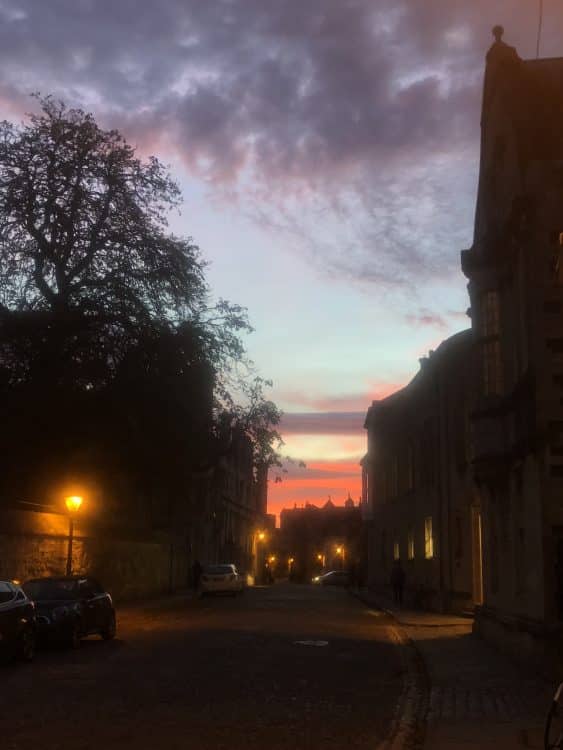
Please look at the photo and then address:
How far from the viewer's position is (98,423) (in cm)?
2869

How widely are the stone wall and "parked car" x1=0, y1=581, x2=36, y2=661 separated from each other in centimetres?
950

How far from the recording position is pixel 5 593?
51.8 ft

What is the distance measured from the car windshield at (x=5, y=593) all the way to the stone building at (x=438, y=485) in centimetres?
1642

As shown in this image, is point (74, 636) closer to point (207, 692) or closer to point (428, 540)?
point (207, 692)

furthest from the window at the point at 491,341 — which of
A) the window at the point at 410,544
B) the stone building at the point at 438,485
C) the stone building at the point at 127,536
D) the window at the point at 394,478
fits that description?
the window at the point at 394,478

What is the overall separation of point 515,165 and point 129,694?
11880mm

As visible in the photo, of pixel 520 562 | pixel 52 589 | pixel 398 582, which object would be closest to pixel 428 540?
pixel 398 582

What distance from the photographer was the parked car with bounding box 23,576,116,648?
58.9ft

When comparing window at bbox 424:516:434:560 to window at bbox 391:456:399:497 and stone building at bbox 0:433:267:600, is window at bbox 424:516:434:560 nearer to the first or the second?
stone building at bbox 0:433:267:600

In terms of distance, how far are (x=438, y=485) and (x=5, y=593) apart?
19.4 m

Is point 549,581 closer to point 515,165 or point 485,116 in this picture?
point 515,165

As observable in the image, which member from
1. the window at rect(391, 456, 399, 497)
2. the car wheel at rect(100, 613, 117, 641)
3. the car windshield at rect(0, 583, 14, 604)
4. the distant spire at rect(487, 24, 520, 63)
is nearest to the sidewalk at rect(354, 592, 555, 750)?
the car wheel at rect(100, 613, 117, 641)

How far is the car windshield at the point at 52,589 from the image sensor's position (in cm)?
1901

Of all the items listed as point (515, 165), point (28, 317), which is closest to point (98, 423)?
point (28, 317)
